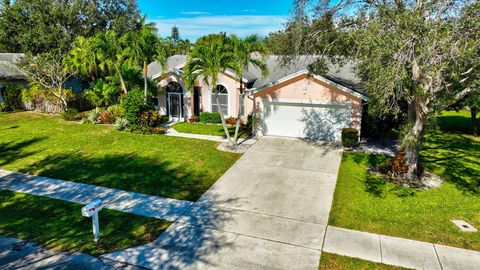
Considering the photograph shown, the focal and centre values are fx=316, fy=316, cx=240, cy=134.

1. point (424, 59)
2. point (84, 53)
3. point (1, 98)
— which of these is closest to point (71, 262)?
point (424, 59)

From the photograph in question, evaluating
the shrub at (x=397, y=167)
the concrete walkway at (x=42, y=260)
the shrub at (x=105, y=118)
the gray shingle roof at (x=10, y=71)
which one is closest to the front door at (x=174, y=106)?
the shrub at (x=105, y=118)

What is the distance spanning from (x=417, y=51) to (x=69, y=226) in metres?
11.0

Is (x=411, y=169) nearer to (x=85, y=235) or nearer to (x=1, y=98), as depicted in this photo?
(x=85, y=235)

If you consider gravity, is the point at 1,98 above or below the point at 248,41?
below

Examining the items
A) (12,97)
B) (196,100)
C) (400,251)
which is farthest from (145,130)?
(400,251)

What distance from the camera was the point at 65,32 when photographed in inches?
1273

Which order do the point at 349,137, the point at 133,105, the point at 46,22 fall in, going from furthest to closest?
the point at 46,22 < the point at 133,105 < the point at 349,137

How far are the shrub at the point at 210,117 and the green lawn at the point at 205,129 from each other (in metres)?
0.43

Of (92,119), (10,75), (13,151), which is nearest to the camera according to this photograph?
(13,151)

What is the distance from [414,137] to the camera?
11.7 meters

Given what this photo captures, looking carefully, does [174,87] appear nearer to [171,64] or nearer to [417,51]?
[171,64]

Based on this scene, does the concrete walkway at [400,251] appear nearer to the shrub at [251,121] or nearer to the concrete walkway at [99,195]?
the concrete walkway at [99,195]

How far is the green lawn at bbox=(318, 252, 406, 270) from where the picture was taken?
7.28m

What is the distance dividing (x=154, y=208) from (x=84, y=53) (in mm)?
17382
